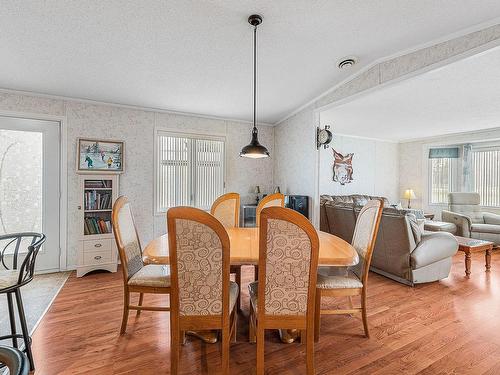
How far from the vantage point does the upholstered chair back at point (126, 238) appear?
1997 millimetres

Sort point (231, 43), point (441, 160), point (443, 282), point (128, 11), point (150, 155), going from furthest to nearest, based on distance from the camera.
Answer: point (441, 160)
point (150, 155)
point (443, 282)
point (231, 43)
point (128, 11)

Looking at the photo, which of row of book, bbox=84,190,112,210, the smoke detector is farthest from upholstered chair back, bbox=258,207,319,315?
row of book, bbox=84,190,112,210

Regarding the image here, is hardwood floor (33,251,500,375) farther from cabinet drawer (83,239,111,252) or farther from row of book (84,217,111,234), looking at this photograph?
row of book (84,217,111,234)

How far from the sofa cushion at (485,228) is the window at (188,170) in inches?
192

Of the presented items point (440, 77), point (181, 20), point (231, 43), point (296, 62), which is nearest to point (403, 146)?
point (440, 77)

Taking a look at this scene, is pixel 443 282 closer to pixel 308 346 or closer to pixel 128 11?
pixel 308 346

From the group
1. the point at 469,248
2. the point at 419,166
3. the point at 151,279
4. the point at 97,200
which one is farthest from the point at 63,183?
the point at 419,166

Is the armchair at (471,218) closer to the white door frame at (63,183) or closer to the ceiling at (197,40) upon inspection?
the ceiling at (197,40)

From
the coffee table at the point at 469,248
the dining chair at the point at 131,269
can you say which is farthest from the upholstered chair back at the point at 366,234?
the coffee table at the point at 469,248

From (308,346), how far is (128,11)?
267 centimetres

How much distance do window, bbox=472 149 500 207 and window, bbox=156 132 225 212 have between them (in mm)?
5772

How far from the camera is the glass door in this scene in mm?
3211

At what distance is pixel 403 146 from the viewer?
6930 millimetres

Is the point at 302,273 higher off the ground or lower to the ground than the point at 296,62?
lower
